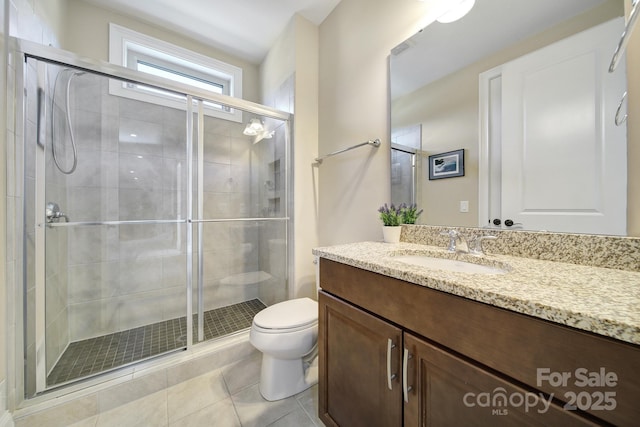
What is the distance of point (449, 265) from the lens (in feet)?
3.29

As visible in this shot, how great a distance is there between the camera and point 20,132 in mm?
1129

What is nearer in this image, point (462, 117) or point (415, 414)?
point (415, 414)

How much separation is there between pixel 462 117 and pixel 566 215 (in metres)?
0.58

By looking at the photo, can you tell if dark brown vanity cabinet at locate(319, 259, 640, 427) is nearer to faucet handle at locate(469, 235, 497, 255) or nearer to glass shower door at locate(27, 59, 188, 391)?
faucet handle at locate(469, 235, 497, 255)

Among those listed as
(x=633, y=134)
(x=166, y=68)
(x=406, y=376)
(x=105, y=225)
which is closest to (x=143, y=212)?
(x=105, y=225)

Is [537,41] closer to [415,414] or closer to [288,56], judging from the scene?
[415,414]

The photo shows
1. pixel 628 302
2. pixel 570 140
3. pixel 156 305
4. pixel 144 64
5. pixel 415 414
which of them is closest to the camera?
pixel 628 302

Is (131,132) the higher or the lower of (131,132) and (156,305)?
the higher

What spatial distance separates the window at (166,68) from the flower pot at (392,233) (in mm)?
1540

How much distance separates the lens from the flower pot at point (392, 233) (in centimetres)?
131

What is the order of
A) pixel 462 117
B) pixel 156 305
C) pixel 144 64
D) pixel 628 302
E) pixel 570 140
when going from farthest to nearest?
pixel 144 64 → pixel 156 305 → pixel 462 117 → pixel 570 140 → pixel 628 302

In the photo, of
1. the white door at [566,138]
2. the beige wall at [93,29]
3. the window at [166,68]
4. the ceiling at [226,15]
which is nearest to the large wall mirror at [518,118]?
the white door at [566,138]

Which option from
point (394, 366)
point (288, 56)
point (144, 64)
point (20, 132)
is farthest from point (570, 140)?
point (144, 64)

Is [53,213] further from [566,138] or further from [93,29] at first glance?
[566,138]
